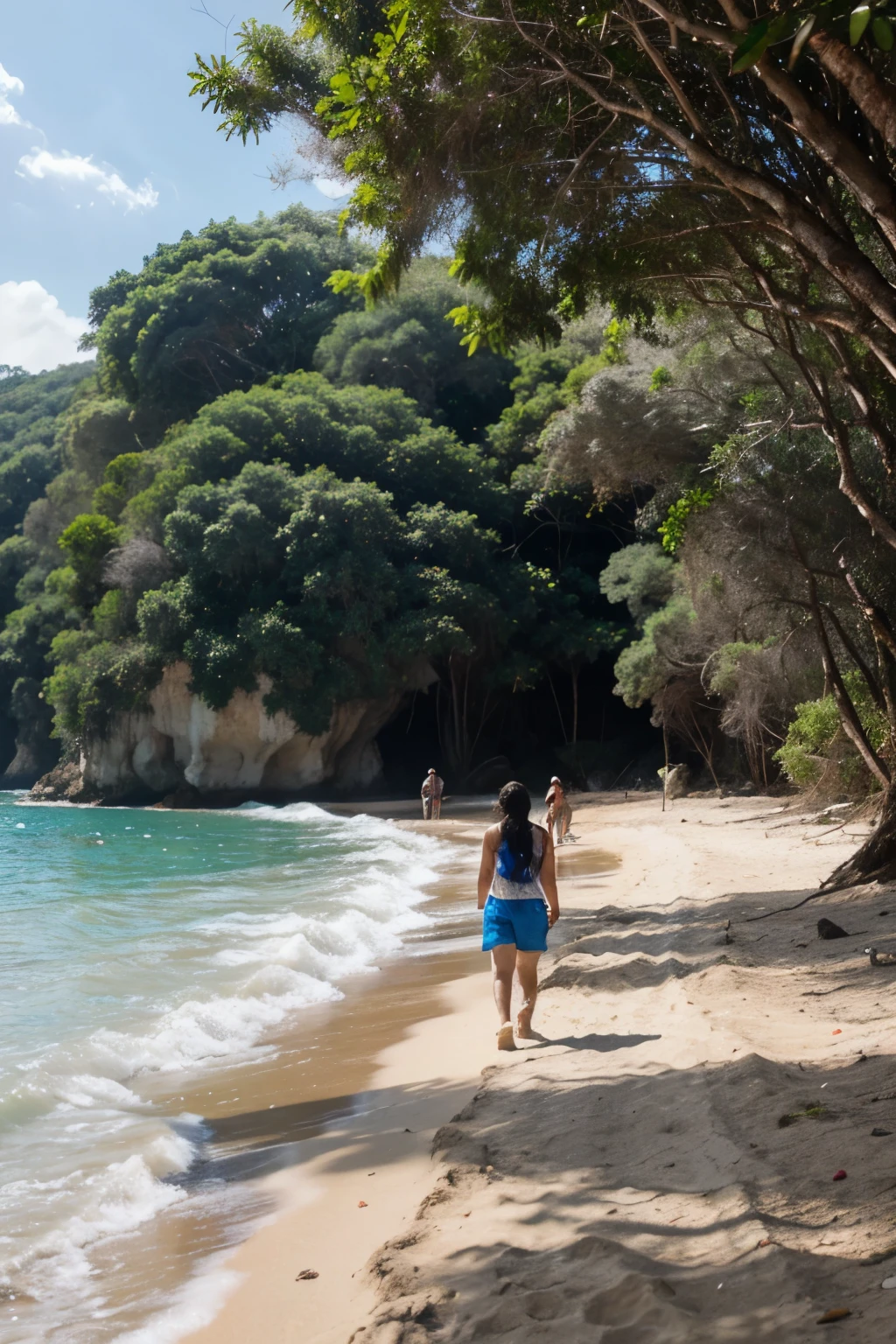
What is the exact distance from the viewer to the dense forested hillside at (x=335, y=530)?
31266 mm

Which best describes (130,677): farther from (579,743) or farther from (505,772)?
(579,743)

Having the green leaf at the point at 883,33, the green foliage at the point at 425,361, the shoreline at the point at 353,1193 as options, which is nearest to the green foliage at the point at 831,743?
the shoreline at the point at 353,1193

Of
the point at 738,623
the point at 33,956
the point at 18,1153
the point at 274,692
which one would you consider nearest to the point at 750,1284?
the point at 18,1153

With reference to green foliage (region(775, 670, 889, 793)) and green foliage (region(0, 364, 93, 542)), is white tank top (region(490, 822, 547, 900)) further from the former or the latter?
green foliage (region(0, 364, 93, 542))

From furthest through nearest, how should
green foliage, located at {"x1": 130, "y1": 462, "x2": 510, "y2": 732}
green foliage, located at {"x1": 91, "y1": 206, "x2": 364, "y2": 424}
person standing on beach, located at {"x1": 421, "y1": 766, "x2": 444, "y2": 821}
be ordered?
1. green foliage, located at {"x1": 91, "y1": 206, "x2": 364, "y2": 424}
2. green foliage, located at {"x1": 130, "y1": 462, "x2": 510, "y2": 732}
3. person standing on beach, located at {"x1": 421, "y1": 766, "x2": 444, "y2": 821}

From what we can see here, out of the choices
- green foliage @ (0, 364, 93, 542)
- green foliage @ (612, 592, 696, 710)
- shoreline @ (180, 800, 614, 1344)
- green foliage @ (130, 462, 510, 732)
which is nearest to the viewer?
shoreline @ (180, 800, 614, 1344)

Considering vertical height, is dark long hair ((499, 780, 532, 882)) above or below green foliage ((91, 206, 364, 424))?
below

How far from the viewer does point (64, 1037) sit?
6340 mm

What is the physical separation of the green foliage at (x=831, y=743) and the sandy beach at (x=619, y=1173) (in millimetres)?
5513

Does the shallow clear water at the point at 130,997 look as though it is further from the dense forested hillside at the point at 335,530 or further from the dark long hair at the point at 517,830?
the dense forested hillside at the point at 335,530

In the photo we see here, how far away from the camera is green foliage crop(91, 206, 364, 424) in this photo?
136ft

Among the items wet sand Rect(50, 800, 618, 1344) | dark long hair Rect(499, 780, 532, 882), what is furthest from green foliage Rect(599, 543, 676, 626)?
dark long hair Rect(499, 780, 532, 882)

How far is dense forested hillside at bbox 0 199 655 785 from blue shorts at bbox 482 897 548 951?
2235cm

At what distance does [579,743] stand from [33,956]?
2483 centimetres
